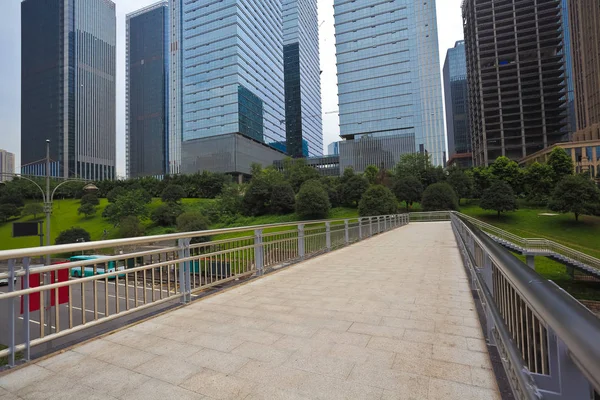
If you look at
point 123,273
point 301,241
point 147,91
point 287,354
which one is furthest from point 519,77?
point 147,91

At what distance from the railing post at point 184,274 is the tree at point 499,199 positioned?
48020 millimetres

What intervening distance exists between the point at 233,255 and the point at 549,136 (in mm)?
106688

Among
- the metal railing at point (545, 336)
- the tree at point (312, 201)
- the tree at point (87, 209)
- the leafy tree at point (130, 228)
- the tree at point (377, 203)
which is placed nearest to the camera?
the metal railing at point (545, 336)

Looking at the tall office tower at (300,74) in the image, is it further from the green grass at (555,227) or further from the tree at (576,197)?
the tree at (576,197)

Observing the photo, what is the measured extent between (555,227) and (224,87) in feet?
280

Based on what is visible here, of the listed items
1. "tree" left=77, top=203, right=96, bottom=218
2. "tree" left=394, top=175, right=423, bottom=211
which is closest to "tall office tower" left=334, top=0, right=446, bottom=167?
"tree" left=394, top=175, right=423, bottom=211

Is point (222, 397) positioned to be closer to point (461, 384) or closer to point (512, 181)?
point (461, 384)

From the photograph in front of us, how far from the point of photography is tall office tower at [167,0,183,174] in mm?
116125

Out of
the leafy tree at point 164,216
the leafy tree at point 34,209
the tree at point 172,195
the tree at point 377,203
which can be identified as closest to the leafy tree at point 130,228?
the leafy tree at point 164,216

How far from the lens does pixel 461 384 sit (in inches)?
103

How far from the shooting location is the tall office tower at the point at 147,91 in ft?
447

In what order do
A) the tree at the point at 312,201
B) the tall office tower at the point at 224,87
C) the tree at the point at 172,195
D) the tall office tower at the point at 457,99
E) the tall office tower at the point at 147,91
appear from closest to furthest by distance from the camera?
the tree at the point at 312,201 < the tree at the point at 172,195 < the tall office tower at the point at 224,87 < the tall office tower at the point at 457,99 < the tall office tower at the point at 147,91

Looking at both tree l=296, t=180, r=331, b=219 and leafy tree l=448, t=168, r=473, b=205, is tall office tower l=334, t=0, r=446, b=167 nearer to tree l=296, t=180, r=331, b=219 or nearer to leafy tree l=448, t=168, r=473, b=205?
leafy tree l=448, t=168, r=473, b=205

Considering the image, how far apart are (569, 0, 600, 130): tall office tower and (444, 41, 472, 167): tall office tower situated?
4931cm
